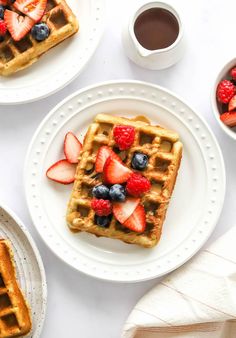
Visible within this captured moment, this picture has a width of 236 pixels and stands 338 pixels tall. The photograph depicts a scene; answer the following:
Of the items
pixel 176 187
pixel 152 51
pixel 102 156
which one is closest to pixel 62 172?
pixel 102 156

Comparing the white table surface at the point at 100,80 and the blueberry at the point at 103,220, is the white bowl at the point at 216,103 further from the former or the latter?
the blueberry at the point at 103,220

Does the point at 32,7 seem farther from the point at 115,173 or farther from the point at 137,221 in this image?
the point at 137,221

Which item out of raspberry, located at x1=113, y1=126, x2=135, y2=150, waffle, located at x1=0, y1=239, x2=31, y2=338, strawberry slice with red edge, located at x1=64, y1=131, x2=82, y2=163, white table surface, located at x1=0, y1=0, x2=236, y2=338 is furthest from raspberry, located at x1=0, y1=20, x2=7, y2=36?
waffle, located at x1=0, y1=239, x2=31, y2=338

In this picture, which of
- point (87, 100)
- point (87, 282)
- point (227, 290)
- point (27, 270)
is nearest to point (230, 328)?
point (227, 290)

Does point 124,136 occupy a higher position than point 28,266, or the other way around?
point 124,136

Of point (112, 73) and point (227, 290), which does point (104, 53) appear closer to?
point (112, 73)

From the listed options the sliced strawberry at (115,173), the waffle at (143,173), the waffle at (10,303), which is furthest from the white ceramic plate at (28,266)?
the sliced strawberry at (115,173)

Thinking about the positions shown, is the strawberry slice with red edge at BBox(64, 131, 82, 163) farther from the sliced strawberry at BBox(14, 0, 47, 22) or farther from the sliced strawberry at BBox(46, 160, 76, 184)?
the sliced strawberry at BBox(14, 0, 47, 22)
